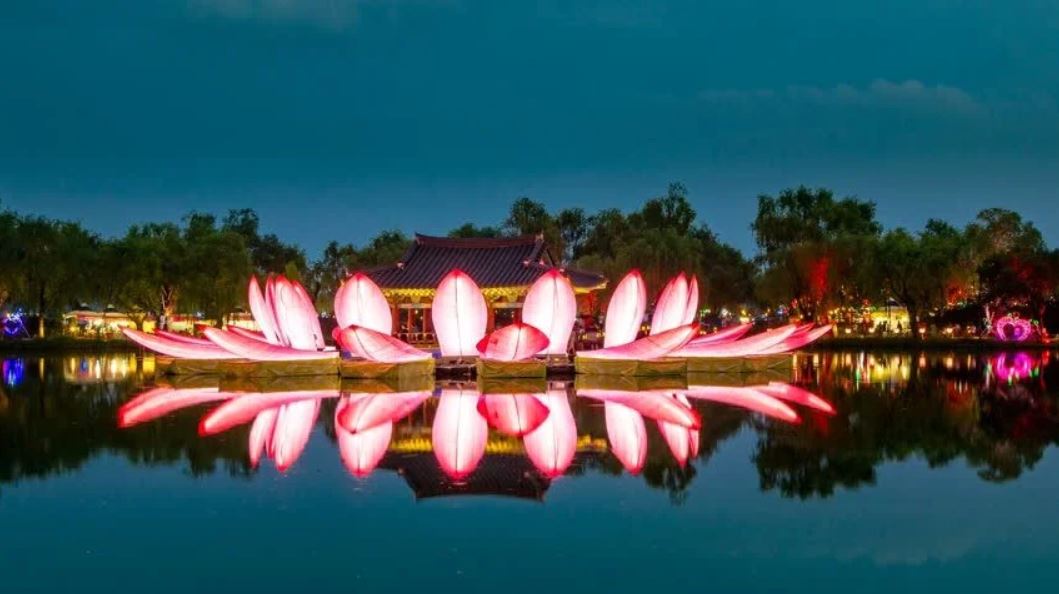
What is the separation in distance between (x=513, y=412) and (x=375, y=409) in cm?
210

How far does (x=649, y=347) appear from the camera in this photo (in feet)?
73.0

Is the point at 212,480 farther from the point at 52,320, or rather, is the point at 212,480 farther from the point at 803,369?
the point at 52,320

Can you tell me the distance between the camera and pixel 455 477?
A: 980cm

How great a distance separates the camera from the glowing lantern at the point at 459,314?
21.8 m

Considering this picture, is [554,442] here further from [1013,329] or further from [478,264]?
[1013,329]

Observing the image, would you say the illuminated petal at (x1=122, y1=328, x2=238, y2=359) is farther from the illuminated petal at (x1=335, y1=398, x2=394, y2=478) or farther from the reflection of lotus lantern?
the reflection of lotus lantern

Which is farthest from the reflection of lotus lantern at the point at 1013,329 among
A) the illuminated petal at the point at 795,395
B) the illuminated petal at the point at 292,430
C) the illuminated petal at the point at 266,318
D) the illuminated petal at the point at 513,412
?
the illuminated petal at the point at 292,430

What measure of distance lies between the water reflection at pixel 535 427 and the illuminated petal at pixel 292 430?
4 cm

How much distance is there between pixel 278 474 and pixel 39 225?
3204 centimetres

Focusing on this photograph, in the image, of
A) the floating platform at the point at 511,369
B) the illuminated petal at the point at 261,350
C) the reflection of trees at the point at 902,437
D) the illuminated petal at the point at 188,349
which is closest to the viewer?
the reflection of trees at the point at 902,437

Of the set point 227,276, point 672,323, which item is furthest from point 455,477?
point 227,276

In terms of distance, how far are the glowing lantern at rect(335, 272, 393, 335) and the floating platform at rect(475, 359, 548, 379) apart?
7.64 ft

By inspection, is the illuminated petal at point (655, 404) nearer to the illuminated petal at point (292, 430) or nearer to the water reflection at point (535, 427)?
the water reflection at point (535, 427)

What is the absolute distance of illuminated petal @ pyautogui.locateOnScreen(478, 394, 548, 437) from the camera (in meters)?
13.4
